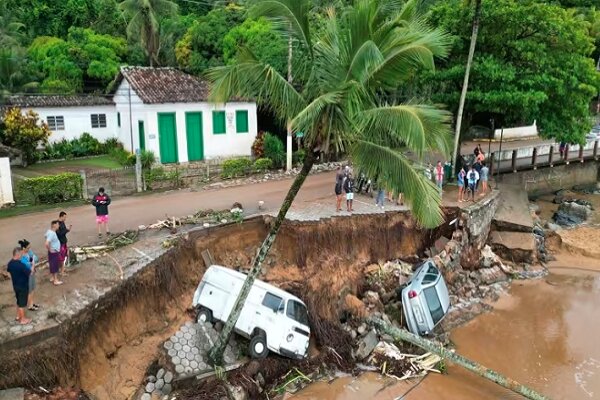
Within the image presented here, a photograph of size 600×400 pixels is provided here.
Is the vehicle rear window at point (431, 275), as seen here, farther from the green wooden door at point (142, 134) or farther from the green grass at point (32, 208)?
the green wooden door at point (142, 134)

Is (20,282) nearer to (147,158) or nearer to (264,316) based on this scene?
(264,316)

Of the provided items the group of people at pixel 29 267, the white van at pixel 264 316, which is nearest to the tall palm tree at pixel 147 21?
the group of people at pixel 29 267

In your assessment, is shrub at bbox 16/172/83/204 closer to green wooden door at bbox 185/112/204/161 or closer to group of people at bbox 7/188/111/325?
group of people at bbox 7/188/111/325

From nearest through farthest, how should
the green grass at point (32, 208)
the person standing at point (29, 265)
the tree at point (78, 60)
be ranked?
1. the person standing at point (29, 265)
2. the green grass at point (32, 208)
3. the tree at point (78, 60)

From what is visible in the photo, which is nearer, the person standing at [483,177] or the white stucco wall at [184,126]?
the person standing at [483,177]

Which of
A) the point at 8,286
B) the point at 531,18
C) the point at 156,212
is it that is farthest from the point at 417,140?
the point at 531,18

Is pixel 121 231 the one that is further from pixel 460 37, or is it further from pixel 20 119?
pixel 460 37

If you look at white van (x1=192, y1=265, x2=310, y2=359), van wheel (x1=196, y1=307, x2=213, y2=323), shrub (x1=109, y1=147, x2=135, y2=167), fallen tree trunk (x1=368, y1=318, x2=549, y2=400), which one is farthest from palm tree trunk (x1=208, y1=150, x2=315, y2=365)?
shrub (x1=109, y1=147, x2=135, y2=167)
